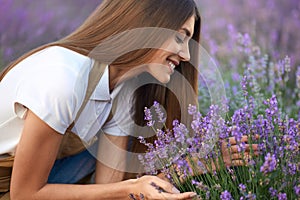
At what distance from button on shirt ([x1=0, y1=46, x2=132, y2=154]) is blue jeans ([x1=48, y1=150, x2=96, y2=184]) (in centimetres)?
20

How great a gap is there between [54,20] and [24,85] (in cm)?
298

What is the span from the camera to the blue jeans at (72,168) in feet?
7.88

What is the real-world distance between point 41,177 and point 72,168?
449mm

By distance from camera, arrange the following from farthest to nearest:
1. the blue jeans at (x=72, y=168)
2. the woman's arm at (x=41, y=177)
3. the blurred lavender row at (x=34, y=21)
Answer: the blurred lavender row at (x=34, y=21), the blue jeans at (x=72, y=168), the woman's arm at (x=41, y=177)

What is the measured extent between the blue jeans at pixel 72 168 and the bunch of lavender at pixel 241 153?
1.91 feet

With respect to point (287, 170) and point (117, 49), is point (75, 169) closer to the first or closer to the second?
point (117, 49)

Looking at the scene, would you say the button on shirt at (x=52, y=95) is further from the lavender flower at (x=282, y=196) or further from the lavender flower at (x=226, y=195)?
the lavender flower at (x=282, y=196)

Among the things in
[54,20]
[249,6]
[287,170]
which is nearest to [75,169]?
[287,170]

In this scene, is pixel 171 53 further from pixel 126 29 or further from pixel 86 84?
pixel 86 84

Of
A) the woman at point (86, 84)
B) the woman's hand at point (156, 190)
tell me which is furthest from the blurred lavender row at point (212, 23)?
the woman's hand at point (156, 190)

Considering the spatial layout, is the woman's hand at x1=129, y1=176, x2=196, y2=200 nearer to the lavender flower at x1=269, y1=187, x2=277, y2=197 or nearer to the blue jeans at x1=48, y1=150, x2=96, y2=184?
the lavender flower at x1=269, y1=187, x2=277, y2=197

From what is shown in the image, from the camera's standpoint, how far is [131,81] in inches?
94.3

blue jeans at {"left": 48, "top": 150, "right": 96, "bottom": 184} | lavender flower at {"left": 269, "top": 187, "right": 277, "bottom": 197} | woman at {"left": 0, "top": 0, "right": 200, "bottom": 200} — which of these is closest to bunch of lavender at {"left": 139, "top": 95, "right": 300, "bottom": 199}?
lavender flower at {"left": 269, "top": 187, "right": 277, "bottom": 197}

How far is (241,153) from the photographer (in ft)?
5.70
